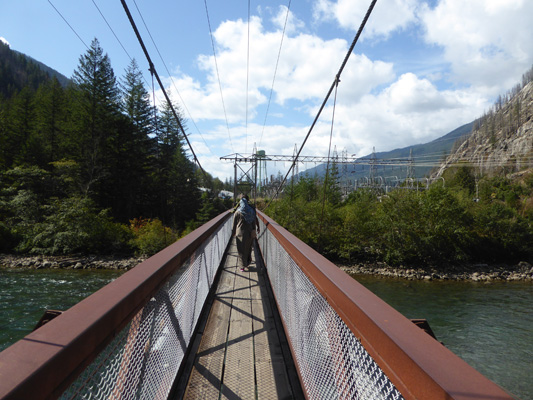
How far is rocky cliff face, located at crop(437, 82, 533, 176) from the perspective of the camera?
8094 centimetres

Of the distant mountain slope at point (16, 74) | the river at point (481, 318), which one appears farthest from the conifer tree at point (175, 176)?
the distant mountain slope at point (16, 74)

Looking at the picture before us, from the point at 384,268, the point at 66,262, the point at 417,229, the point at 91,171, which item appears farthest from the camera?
the point at 91,171

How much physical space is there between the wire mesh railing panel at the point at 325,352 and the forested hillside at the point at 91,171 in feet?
79.1

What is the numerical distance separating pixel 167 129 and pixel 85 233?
890 inches

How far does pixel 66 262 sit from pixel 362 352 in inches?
1084

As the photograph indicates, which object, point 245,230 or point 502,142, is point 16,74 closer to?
point 245,230

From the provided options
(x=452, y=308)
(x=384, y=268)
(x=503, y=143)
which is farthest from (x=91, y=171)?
(x=503, y=143)

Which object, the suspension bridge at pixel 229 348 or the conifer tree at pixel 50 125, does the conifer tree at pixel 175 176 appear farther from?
the suspension bridge at pixel 229 348

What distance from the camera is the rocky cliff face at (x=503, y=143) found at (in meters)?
80.9

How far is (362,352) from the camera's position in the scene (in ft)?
3.85

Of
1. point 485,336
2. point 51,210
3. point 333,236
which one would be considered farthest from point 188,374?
point 51,210

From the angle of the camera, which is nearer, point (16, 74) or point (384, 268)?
point (384, 268)

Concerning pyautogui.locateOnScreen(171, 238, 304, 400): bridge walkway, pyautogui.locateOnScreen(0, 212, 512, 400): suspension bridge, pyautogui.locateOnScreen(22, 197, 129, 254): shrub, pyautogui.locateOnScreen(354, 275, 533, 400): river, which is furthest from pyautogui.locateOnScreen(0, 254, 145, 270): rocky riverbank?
pyautogui.locateOnScreen(0, 212, 512, 400): suspension bridge

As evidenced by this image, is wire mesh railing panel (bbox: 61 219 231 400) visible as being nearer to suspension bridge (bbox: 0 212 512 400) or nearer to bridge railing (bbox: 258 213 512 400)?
suspension bridge (bbox: 0 212 512 400)
